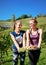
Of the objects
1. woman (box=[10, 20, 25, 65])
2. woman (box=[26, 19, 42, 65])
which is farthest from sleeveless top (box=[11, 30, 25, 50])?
woman (box=[26, 19, 42, 65])

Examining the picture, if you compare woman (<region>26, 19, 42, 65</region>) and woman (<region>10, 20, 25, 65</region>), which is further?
→ woman (<region>10, 20, 25, 65</region>)

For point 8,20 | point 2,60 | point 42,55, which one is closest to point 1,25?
point 8,20

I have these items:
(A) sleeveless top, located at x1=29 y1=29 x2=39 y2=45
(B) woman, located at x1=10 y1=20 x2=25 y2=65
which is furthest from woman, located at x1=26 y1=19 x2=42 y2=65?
(B) woman, located at x1=10 y1=20 x2=25 y2=65

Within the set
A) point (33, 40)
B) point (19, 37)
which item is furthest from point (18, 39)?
point (33, 40)

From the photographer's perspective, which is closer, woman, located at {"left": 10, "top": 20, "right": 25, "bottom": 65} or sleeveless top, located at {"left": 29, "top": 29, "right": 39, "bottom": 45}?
sleeveless top, located at {"left": 29, "top": 29, "right": 39, "bottom": 45}

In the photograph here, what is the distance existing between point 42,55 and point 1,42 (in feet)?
2.59

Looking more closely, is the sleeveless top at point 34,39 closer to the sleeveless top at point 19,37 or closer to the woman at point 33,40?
the woman at point 33,40

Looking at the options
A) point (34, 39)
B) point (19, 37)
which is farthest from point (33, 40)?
point (19, 37)

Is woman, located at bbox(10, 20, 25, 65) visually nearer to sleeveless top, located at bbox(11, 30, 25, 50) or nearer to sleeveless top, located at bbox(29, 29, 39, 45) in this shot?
sleeveless top, located at bbox(11, 30, 25, 50)

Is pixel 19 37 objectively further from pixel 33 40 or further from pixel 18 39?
pixel 33 40

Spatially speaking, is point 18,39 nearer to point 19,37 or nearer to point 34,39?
point 19,37

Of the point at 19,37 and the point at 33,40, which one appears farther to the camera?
the point at 19,37

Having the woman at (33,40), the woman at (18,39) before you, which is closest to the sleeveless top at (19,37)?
the woman at (18,39)

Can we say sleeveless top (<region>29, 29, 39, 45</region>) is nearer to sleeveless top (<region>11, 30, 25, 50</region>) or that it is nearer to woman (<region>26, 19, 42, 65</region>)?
woman (<region>26, 19, 42, 65</region>)
